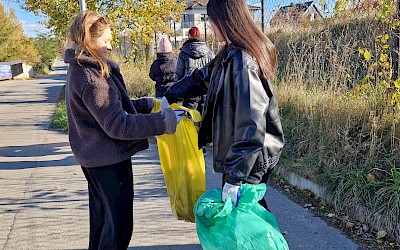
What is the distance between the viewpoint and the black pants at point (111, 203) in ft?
8.00

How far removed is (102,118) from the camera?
221 cm

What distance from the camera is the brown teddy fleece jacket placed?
2.21 m

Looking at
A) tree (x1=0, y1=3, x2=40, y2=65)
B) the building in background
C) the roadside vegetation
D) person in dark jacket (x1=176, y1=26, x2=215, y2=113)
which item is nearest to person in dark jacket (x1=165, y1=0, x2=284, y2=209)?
person in dark jacket (x1=176, y1=26, x2=215, y2=113)

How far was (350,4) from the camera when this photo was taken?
5.12 meters

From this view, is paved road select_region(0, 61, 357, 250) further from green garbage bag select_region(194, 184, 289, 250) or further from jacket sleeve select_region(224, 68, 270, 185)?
jacket sleeve select_region(224, 68, 270, 185)

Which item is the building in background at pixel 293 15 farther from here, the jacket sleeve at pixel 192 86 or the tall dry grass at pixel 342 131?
the jacket sleeve at pixel 192 86

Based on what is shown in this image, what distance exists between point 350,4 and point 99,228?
13.8 feet

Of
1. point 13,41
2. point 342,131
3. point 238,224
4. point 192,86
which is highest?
point 13,41

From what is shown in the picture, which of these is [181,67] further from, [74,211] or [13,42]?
[13,42]

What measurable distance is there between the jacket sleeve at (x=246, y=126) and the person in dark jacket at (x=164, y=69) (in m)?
4.23

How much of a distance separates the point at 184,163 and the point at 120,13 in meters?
9.30

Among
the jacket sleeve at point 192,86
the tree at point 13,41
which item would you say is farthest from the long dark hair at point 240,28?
the tree at point 13,41

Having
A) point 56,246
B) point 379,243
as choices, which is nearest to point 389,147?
point 379,243

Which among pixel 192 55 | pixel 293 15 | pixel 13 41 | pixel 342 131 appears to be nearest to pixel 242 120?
pixel 342 131
